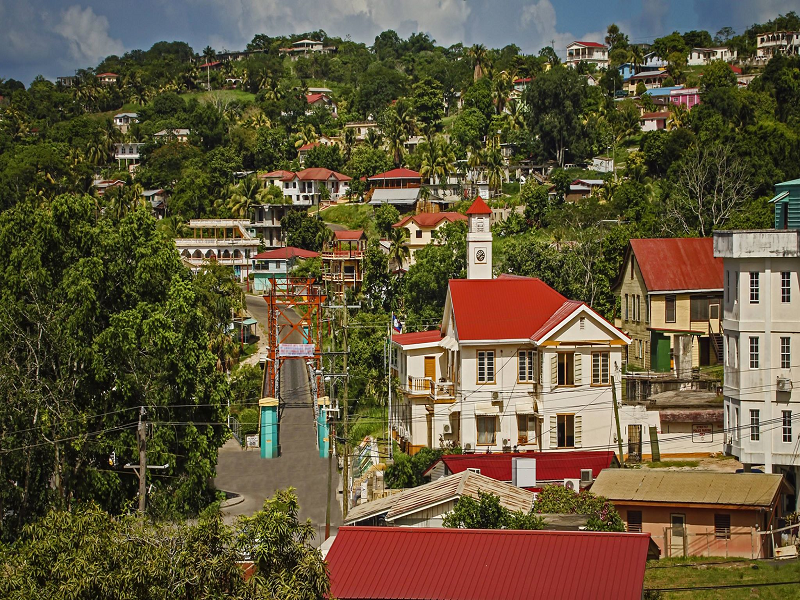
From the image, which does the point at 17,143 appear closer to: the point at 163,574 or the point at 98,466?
the point at 98,466

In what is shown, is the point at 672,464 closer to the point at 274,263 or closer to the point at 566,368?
the point at 566,368

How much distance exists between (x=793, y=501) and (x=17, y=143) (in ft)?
468

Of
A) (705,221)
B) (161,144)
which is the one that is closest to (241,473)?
(705,221)

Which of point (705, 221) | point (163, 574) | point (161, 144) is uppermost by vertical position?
point (161, 144)

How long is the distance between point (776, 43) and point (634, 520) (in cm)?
15548

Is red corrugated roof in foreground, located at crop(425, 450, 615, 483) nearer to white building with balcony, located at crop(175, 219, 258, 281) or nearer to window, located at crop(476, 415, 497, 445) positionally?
window, located at crop(476, 415, 497, 445)

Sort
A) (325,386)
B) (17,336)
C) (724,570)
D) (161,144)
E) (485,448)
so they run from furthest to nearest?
(161,144)
(325,386)
(485,448)
(17,336)
(724,570)

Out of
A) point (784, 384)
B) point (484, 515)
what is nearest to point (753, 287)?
point (784, 384)

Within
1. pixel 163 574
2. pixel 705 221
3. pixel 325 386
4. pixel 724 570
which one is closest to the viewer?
pixel 163 574

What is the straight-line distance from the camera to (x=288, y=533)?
2097 centimetres

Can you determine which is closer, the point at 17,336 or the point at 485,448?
the point at 17,336

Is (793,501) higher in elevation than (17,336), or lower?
lower

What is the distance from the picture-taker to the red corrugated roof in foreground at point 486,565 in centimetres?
2548

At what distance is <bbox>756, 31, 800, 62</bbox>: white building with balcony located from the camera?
17038 centimetres
